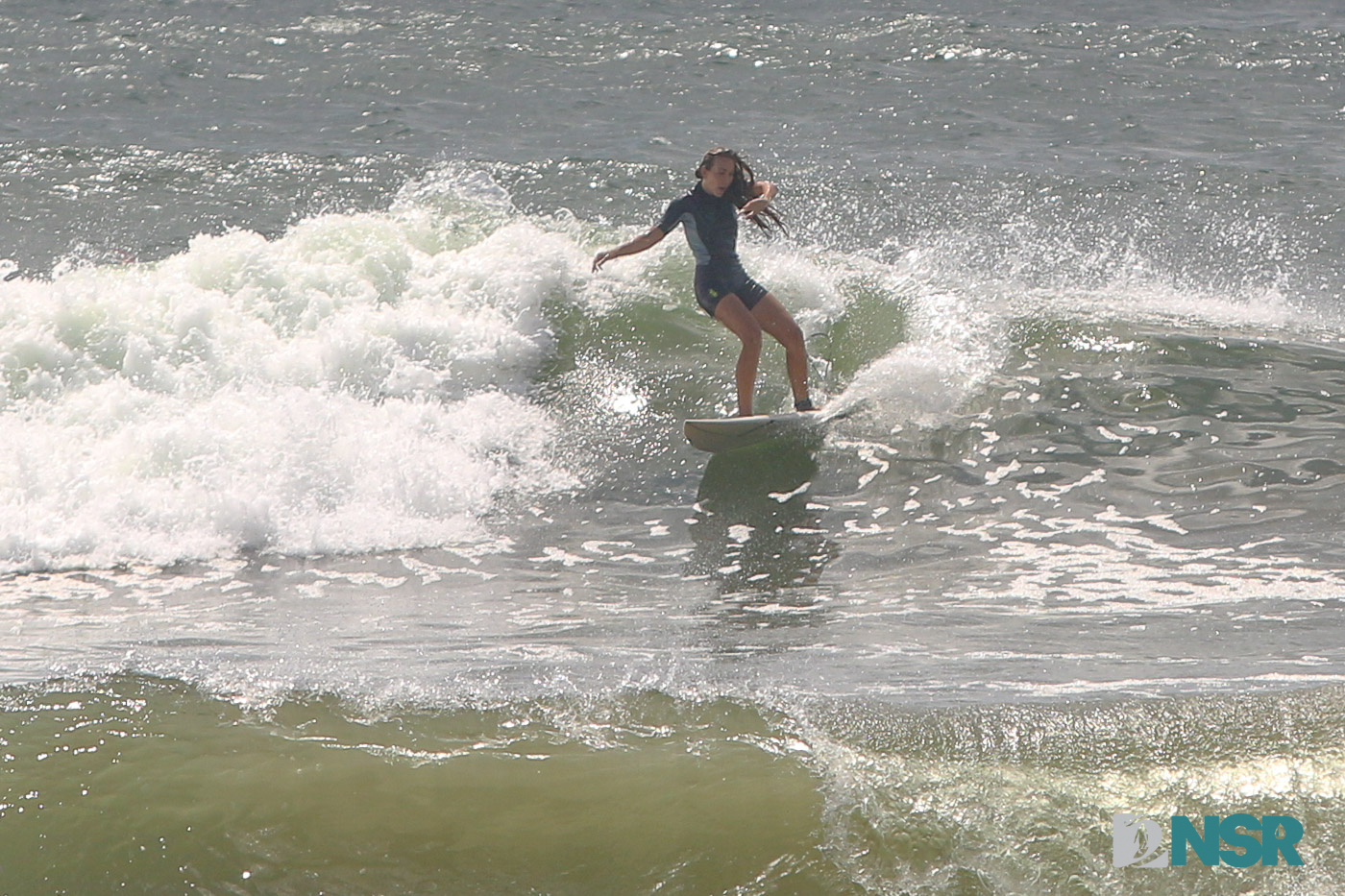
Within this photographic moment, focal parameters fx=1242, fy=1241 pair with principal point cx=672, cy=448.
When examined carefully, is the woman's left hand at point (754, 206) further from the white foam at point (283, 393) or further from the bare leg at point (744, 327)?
the white foam at point (283, 393)

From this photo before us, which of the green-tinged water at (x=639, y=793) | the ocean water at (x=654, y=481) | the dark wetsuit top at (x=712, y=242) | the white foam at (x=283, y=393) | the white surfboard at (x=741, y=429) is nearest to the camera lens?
the green-tinged water at (x=639, y=793)

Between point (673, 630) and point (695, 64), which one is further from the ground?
point (695, 64)

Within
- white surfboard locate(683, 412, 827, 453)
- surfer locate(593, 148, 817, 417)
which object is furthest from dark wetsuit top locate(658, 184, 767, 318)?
white surfboard locate(683, 412, 827, 453)

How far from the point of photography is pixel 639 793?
411cm

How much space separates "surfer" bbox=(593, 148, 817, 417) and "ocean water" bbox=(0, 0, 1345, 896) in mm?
729

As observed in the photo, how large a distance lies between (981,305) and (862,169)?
183 inches

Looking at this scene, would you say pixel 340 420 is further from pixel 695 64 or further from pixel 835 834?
pixel 695 64

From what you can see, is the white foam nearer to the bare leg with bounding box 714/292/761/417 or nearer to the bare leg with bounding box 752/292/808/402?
the bare leg with bounding box 714/292/761/417

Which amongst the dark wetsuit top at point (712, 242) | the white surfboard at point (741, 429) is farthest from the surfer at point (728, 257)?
the white surfboard at point (741, 429)

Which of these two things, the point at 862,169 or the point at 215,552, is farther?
the point at 862,169

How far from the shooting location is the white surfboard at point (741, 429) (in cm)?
782

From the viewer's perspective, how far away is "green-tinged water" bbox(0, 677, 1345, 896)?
3.75m

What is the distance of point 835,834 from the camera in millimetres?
3887

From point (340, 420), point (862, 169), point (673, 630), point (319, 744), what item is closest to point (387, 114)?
point (862, 169)
